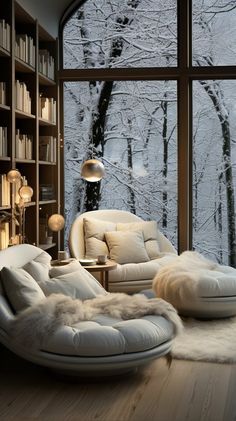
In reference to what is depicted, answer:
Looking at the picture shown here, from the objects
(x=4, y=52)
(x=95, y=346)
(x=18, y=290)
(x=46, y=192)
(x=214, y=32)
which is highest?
Answer: (x=214, y=32)

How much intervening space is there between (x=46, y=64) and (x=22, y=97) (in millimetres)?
991

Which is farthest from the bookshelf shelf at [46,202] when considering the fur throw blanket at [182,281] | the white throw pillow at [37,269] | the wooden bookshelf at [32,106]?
the white throw pillow at [37,269]

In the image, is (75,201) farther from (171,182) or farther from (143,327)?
(143,327)

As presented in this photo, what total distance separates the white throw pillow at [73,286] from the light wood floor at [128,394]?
55 cm

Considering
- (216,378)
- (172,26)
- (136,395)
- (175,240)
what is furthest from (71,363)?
(172,26)

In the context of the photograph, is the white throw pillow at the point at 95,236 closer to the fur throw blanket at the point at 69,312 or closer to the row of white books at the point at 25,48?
the row of white books at the point at 25,48

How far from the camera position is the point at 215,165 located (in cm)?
756

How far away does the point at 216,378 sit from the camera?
4.05m

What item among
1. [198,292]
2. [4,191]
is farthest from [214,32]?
[198,292]

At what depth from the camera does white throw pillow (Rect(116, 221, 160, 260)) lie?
267 inches

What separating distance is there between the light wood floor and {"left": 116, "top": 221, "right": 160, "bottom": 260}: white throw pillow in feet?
8.07

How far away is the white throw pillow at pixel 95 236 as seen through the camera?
21.8 feet

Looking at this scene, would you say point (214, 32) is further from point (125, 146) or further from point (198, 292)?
point (198, 292)

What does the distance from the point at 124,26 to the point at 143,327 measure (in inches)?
183
